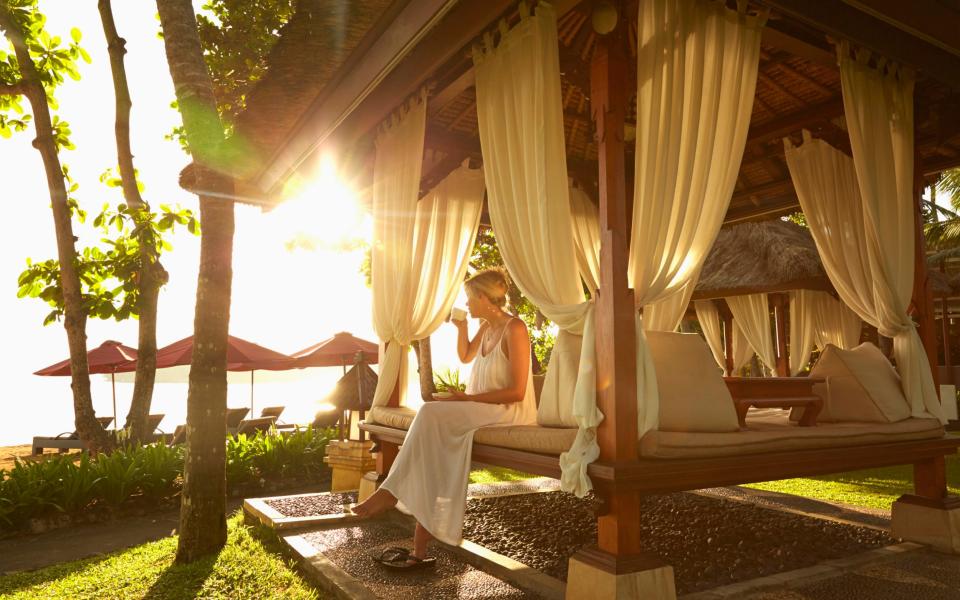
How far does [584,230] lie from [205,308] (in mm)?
3496

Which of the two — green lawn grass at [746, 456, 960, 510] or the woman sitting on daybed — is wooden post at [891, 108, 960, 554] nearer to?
green lawn grass at [746, 456, 960, 510]

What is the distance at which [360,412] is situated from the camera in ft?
20.9

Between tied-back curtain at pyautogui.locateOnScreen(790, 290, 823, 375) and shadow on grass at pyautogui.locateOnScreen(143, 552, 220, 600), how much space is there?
28.5 feet

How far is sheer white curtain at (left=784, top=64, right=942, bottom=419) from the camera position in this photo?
397 cm

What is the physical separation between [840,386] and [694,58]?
7.85 ft

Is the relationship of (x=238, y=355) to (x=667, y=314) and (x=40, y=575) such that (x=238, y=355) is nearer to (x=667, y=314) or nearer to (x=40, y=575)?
(x=40, y=575)

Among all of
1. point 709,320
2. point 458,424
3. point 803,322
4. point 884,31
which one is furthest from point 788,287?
point 458,424

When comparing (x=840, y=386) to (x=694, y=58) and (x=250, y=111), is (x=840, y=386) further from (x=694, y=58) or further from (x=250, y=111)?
(x=250, y=111)

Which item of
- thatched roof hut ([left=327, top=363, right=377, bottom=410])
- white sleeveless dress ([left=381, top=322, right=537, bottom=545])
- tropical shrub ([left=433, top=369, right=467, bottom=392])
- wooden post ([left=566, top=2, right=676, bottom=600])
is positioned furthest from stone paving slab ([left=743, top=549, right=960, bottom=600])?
tropical shrub ([left=433, top=369, right=467, bottom=392])

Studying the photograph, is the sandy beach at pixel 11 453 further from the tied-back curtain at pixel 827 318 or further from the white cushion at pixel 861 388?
the tied-back curtain at pixel 827 318

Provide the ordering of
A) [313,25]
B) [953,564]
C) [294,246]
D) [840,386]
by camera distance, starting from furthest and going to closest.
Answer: [294,246] → [840,386] → [313,25] → [953,564]

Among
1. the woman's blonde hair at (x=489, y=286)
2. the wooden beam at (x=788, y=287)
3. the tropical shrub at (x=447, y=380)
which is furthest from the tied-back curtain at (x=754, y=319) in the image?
the woman's blonde hair at (x=489, y=286)

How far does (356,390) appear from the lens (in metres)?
6.42

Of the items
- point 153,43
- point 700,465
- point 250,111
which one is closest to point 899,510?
point 700,465
